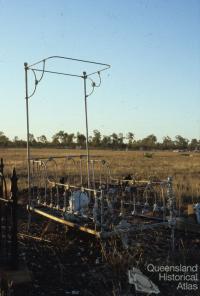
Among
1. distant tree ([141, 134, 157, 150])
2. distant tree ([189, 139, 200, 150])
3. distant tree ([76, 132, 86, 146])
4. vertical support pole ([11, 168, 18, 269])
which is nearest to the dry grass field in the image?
vertical support pole ([11, 168, 18, 269])

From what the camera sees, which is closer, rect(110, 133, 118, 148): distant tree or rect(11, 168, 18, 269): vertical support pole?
rect(11, 168, 18, 269): vertical support pole

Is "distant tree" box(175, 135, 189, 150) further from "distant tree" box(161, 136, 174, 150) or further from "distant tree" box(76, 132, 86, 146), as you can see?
Result: "distant tree" box(76, 132, 86, 146)

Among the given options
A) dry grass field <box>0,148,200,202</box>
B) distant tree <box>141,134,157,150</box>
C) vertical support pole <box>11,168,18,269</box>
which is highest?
distant tree <box>141,134,157,150</box>

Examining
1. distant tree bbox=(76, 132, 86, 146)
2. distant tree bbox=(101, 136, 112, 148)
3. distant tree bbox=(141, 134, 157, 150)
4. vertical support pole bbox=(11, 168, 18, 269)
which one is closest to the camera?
vertical support pole bbox=(11, 168, 18, 269)

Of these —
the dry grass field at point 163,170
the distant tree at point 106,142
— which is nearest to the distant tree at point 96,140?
the distant tree at point 106,142

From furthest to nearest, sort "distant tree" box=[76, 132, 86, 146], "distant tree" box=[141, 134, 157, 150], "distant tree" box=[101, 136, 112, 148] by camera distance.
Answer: "distant tree" box=[141, 134, 157, 150] < "distant tree" box=[101, 136, 112, 148] < "distant tree" box=[76, 132, 86, 146]

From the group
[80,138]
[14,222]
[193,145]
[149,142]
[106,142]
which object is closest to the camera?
[14,222]

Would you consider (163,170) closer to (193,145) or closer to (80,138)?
(80,138)

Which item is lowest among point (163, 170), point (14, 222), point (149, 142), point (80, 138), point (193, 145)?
point (163, 170)

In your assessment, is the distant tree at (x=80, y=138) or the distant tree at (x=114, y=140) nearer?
the distant tree at (x=80, y=138)

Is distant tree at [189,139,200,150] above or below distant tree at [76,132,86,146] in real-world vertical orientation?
below

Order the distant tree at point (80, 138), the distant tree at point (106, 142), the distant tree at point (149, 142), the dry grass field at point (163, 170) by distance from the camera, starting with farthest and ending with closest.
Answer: the distant tree at point (149, 142) < the distant tree at point (106, 142) < the distant tree at point (80, 138) < the dry grass field at point (163, 170)

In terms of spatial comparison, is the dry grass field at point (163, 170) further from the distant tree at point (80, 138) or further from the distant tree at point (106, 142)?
the distant tree at point (106, 142)

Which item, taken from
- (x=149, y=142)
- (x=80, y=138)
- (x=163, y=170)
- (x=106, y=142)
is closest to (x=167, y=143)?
(x=149, y=142)
